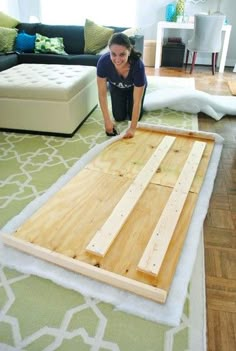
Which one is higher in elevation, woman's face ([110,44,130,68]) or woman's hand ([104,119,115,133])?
woman's face ([110,44,130,68])

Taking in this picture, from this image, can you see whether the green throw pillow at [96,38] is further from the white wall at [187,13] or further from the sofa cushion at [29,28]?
the white wall at [187,13]

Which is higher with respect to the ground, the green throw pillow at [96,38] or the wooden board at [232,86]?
the green throw pillow at [96,38]

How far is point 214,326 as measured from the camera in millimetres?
1018

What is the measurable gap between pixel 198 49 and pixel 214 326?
4.20m

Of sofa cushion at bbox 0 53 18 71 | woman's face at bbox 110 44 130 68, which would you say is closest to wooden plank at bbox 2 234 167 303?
woman's face at bbox 110 44 130 68

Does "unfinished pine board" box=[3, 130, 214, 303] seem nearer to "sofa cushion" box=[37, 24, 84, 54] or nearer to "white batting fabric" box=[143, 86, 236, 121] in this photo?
"white batting fabric" box=[143, 86, 236, 121]

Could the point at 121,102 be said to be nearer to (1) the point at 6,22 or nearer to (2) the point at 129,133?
(2) the point at 129,133

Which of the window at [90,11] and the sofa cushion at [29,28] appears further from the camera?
the window at [90,11]

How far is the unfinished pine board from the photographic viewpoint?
1150 mm

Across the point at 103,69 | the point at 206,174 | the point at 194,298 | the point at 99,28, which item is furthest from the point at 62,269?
the point at 99,28

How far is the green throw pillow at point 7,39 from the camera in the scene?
365 cm

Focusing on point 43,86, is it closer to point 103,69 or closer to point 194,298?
point 103,69

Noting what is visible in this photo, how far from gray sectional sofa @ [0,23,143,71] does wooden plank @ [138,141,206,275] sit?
7.09ft

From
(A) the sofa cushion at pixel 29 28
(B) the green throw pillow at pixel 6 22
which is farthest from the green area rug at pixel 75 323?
(B) the green throw pillow at pixel 6 22
